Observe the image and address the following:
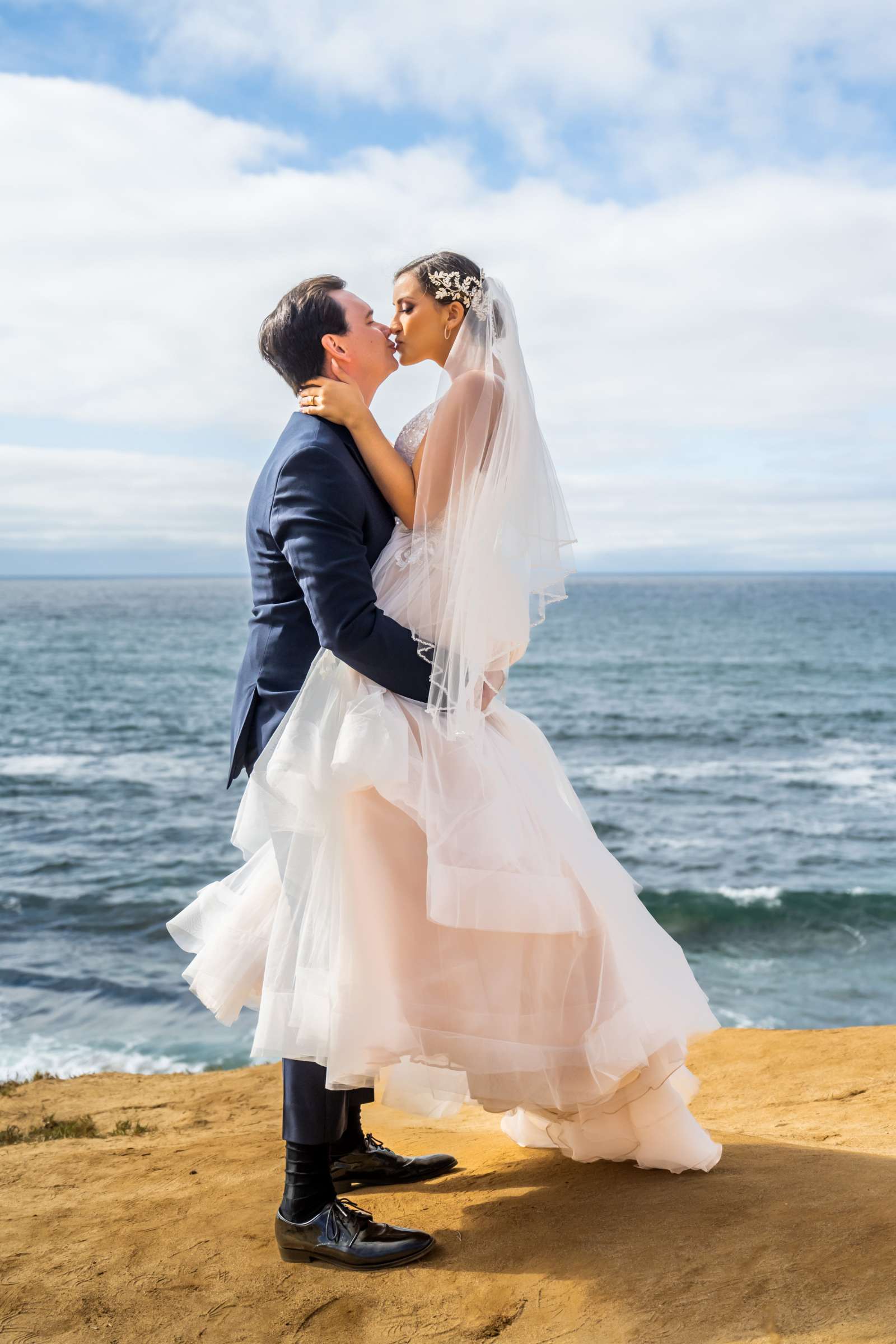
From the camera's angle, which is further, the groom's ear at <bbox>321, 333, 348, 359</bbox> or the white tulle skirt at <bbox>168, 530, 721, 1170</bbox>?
the groom's ear at <bbox>321, 333, 348, 359</bbox>

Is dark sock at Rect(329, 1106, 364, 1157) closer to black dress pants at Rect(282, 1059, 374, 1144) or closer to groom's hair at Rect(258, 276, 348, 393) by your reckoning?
black dress pants at Rect(282, 1059, 374, 1144)

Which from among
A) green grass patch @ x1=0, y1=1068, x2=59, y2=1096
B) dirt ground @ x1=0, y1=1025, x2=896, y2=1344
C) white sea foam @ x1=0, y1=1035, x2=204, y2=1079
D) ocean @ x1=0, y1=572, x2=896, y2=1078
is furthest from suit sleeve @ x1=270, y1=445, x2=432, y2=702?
ocean @ x1=0, y1=572, x2=896, y2=1078

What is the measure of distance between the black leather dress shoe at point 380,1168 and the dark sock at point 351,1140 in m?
0.01

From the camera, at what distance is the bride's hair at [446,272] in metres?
3.32

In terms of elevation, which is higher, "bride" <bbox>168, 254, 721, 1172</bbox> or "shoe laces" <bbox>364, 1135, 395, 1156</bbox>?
"bride" <bbox>168, 254, 721, 1172</bbox>

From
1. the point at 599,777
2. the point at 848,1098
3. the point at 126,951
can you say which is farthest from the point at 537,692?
the point at 848,1098

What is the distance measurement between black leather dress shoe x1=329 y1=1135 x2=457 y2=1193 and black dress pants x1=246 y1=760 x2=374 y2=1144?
61 cm

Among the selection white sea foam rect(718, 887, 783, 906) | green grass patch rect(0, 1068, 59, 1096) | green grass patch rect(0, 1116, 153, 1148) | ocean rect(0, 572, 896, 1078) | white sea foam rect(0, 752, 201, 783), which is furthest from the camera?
white sea foam rect(0, 752, 201, 783)

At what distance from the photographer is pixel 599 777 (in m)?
19.2

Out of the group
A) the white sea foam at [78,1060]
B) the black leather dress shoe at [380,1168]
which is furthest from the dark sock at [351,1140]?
the white sea foam at [78,1060]

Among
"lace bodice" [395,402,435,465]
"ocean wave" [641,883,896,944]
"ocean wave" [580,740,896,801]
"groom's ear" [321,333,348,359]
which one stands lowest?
"ocean wave" [641,883,896,944]

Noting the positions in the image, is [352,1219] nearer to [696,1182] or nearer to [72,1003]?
[696,1182]

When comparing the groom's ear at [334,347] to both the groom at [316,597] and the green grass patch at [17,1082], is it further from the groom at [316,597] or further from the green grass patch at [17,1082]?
the green grass patch at [17,1082]

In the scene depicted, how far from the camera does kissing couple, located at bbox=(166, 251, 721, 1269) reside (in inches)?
114
